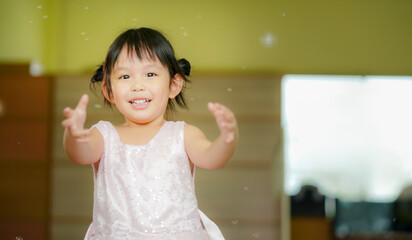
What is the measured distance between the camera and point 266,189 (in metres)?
1.62

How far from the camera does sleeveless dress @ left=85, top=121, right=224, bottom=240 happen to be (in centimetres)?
59

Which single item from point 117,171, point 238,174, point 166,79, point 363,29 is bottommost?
point 238,174

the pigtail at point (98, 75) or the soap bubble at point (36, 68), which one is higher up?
the soap bubble at point (36, 68)

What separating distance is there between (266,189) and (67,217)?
58 centimetres

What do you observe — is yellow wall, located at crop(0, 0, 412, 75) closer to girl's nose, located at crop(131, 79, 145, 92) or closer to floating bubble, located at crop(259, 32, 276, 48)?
floating bubble, located at crop(259, 32, 276, 48)

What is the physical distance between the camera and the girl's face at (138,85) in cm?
61

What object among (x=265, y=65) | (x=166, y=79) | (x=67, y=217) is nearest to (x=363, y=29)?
(x=265, y=65)

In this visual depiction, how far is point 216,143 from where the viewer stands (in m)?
0.57

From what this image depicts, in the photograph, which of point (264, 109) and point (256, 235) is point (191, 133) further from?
point (264, 109)

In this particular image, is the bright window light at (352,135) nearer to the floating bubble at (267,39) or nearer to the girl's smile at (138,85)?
the floating bubble at (267,39)

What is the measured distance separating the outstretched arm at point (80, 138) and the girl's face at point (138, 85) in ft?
0.16

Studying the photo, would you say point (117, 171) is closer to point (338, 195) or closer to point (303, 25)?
point (303, 25)

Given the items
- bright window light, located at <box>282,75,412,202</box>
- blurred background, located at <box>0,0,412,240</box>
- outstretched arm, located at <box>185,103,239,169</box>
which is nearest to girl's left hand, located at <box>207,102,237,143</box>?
outstretched arm, located at <box>185,103,239,169</box>

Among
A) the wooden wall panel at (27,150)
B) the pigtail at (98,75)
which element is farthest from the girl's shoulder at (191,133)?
the wooden wall panel at (27,150)
